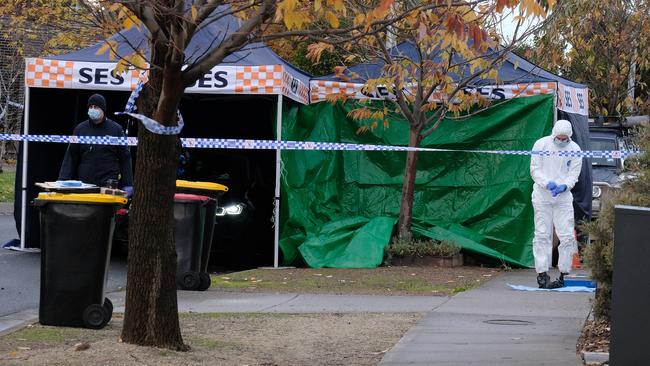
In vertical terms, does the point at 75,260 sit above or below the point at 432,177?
below

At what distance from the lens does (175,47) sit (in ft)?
21.3

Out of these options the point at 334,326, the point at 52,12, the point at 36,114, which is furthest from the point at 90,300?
the point at 52,12

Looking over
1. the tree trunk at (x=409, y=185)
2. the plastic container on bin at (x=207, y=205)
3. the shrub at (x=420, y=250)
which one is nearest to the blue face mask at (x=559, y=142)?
the shrub at (x=420, y=250)

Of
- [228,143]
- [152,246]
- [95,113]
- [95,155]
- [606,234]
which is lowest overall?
[152,246]

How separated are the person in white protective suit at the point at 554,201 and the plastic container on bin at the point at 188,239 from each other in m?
3.81

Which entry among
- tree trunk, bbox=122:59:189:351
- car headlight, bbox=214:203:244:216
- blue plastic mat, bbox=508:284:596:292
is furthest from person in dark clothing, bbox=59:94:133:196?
tree trunk, bbox=122:59:189:351

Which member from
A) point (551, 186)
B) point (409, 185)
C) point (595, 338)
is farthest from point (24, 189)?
point (595, 338)

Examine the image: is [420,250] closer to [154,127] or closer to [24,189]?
[24,189]

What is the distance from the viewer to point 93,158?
12.3m

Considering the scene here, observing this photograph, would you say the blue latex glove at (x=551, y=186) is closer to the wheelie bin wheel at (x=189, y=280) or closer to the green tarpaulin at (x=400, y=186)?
the green tarpaulin at (x=400, y=186)

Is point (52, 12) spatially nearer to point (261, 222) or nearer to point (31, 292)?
point (261, 222)

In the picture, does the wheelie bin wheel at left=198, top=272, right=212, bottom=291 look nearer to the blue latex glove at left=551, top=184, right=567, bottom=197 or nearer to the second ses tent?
the second ses tent

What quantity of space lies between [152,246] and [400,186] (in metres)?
8.39

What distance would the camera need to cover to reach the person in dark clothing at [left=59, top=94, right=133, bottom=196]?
12211 mm
